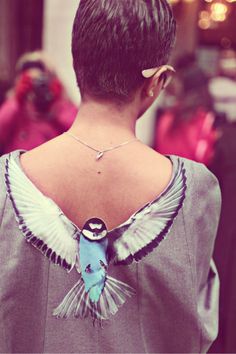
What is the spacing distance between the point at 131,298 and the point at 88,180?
13.9 inches

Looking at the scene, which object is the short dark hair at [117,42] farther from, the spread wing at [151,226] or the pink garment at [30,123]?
the pink garment at [30,123]

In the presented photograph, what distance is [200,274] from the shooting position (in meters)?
1.63

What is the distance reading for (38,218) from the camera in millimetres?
1439

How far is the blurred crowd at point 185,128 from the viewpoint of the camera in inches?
123

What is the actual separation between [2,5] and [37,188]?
4826mm

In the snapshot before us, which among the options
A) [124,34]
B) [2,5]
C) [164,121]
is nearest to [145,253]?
[124,34]

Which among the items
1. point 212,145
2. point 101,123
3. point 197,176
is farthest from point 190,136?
point 101,123

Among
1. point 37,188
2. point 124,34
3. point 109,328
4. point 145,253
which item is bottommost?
point 109,328

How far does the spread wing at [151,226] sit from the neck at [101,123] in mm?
193

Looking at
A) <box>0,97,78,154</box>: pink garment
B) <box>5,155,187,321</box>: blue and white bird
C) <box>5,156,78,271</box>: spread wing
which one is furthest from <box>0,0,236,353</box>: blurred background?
<box>5,156,78,271</box>: spread wing

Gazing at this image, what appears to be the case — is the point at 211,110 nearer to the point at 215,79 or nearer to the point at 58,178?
the point at 215,79

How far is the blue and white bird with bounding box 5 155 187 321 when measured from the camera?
1.43 metres

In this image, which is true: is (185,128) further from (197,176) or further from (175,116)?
(197,176)

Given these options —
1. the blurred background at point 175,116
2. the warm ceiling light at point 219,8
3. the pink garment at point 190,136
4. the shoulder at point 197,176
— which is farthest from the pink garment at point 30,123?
the warm ceiling light at point 219,8
